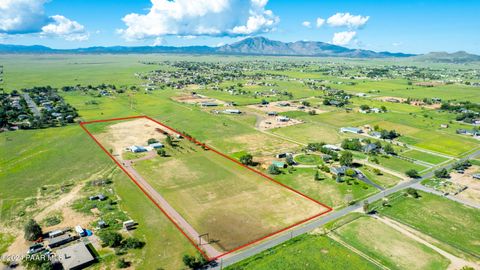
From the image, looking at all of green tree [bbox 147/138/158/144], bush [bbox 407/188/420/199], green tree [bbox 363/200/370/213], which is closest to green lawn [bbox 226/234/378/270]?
green tree [bbox 363/200/370/213]

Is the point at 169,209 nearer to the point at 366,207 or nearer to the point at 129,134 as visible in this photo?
the point at 366,207

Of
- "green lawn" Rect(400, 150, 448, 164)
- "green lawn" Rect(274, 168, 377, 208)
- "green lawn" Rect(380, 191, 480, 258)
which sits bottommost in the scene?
"green lawn" Rect(380, 191, 480, 258)

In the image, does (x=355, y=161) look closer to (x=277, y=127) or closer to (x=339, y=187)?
(x=339, y=187)

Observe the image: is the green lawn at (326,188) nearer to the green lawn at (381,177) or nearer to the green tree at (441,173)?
the green lawn at (381,177)

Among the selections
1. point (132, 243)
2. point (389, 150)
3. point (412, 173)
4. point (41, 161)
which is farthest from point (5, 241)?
point (389, 150)

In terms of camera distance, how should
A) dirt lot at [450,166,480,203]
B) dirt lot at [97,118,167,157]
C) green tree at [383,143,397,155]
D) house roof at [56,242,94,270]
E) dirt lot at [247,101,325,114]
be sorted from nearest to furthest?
house roof at [56,242,94,270] < dirt lot at [450,166,480,203] < green tree at [383,143,397,155] < dirt lot at [97,118,167,157] < dirt lot at [247,101,325,114]

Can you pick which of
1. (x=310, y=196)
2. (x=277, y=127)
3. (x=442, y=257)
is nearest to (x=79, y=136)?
(x=277, y=127)

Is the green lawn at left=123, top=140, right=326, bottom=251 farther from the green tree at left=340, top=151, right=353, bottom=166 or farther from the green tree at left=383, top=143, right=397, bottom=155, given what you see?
the green tree at left=383, top=143, right=397, bottom=155
